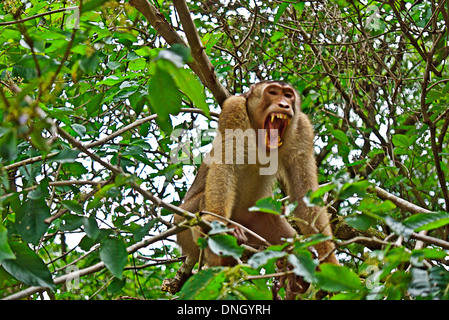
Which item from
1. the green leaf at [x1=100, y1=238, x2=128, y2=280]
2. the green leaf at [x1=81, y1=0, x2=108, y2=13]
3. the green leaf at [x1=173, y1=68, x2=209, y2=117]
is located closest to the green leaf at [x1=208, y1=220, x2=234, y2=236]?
the green leaf at [x1=100, y1=238, x2=128, y2=280]

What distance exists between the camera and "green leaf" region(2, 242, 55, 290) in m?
2.59

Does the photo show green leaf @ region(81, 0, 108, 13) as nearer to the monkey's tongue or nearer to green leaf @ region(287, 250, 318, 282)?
green leaf @ region(287, 250, 318, 282)

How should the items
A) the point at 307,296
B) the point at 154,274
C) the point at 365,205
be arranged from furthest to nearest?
the point at 154,274, the point at 307,296, the point at 365,205


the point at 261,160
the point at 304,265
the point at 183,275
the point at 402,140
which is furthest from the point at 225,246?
the point at 402,140

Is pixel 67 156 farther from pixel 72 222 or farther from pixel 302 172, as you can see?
pixel 302 172

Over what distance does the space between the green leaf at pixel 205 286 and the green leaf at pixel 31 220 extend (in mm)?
936

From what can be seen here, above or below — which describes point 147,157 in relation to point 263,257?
above

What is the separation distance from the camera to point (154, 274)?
6277 millimetres

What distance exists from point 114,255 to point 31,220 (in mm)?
547

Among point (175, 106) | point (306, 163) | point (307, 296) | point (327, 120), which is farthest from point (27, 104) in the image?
point (327, 120)

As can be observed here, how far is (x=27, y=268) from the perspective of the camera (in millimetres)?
2643

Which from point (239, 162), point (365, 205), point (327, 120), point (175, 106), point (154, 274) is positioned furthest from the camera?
point (327, 120)
